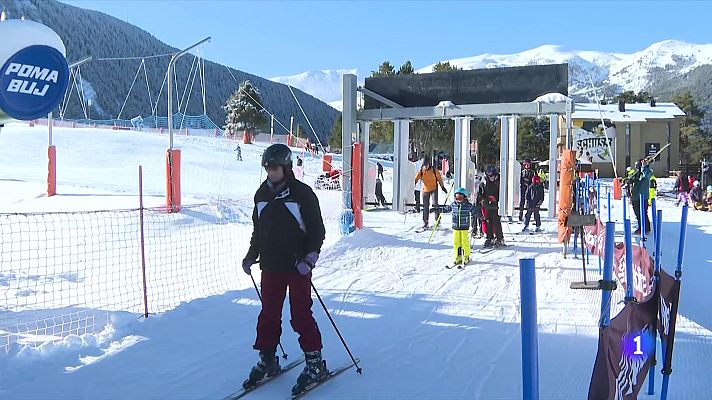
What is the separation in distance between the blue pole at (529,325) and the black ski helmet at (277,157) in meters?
2.31

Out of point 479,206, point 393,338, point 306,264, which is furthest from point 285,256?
point 479,206

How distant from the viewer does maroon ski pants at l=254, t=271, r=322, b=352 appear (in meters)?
4.48

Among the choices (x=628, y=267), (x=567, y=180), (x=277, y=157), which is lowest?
(x=628, y=267)

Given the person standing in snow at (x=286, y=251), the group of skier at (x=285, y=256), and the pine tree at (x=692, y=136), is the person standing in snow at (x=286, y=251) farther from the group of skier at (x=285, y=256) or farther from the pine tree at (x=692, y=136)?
the pine tree at (x=692, y=136)

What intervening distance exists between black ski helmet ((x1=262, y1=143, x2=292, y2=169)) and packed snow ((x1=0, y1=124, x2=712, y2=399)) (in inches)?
65.0

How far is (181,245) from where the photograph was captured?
12.3 metres

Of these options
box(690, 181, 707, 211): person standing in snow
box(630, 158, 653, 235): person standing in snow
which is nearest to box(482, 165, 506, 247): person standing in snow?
box(630, 158, 653, 235): person standing in snow

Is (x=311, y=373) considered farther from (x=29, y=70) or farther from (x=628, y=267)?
(x=29, y=70)

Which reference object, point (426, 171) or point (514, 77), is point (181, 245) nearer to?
point (426, 171)

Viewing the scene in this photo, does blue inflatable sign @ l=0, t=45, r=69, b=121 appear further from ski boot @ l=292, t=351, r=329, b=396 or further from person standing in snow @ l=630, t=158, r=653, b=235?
person standing in snow @ l=630, t=158, r=653, b=235

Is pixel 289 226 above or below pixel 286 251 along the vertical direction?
above

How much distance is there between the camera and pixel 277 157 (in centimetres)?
439

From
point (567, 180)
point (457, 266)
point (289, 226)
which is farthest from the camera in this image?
point (567, 180)

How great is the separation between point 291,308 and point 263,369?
1.67 ft
